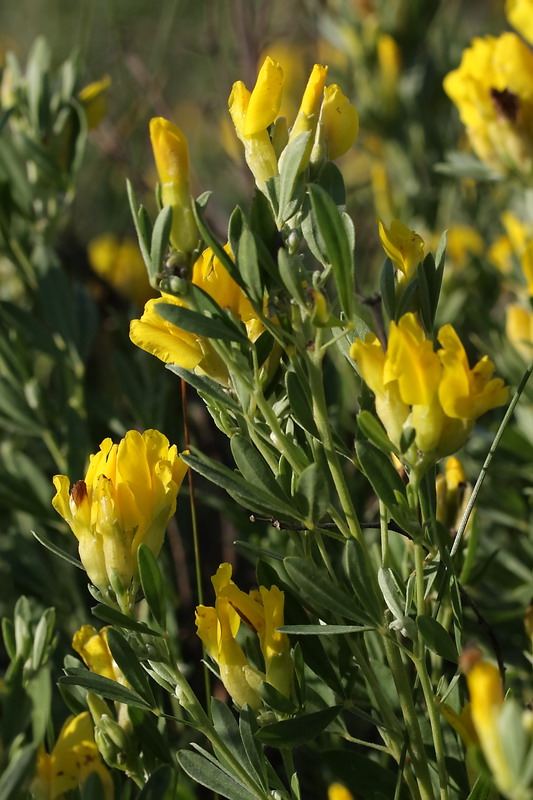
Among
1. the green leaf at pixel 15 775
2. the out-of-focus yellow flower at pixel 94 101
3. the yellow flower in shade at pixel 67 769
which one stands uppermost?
the out-of-focus yellow flower at pixel 94 101

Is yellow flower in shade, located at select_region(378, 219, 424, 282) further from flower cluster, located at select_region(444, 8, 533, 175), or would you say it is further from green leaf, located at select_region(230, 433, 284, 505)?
flower cluster, located at select_region(444, 8, 533, 175)

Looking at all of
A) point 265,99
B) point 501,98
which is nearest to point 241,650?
point 265,99

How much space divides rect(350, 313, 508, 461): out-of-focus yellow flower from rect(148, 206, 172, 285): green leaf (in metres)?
0.14

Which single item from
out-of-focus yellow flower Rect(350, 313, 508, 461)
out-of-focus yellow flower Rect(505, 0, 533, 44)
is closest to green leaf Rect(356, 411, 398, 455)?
out-of-focus yellow flower Rect(350, 313, 508, 461)

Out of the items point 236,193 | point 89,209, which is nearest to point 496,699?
point 236,193

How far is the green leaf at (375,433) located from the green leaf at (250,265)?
102 mm

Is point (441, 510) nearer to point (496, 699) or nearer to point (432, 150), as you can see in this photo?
point (496, 699)

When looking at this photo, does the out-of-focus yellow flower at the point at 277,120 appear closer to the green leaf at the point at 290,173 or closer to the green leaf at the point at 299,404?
the green leaf at the point at 290,173

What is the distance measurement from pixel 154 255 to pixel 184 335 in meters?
0.07

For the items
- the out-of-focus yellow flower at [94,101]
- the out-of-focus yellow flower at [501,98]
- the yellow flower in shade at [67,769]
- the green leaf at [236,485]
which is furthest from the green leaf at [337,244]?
the out-of-focus yellow flower at [94,101]

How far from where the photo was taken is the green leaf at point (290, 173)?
0.63 m

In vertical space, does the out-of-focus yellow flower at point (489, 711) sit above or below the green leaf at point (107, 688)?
below

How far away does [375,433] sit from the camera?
2.03 ft

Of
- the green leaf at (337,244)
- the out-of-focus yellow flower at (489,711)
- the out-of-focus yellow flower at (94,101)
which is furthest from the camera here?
the out-of-focus yellow flower at (94,101)
